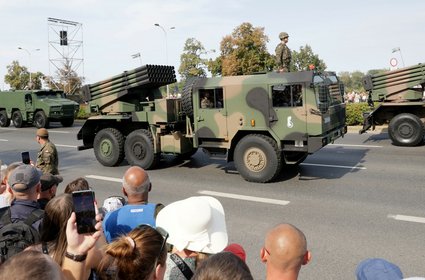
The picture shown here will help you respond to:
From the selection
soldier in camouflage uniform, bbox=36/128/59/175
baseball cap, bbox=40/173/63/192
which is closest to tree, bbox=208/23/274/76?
soldier in camouflage uniform, bbox=36/128/59/175

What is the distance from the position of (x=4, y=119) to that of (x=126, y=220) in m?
23.3

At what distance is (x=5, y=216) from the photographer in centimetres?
312

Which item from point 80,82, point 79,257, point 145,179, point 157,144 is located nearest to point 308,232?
point 145,179

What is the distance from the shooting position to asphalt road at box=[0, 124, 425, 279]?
497cm

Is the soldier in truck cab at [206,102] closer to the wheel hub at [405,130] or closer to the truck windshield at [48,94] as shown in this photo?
the wheel hub at [405,130]

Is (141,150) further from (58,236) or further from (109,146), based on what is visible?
(58,236)

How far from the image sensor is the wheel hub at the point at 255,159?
845 centimetres

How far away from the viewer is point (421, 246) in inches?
201

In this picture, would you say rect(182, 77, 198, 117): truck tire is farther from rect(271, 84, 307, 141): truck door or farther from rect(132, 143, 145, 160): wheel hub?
rect(271, 84, 307, 141): truck door

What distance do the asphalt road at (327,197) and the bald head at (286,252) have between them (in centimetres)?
231

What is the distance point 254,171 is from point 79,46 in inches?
1674

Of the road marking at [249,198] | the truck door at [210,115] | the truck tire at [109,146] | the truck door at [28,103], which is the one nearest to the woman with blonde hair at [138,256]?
the road marking at [249,198]

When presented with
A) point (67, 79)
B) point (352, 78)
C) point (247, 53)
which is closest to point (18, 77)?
point (67, 79)

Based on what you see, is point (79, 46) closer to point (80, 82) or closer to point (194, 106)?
point (80, 82)
